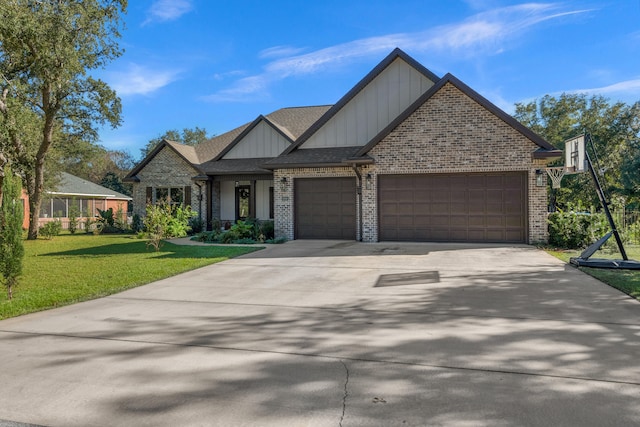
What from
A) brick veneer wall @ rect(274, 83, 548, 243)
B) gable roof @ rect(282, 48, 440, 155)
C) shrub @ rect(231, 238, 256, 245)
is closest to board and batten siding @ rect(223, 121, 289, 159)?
gable roof @ rect(282, 48, 440, 155)

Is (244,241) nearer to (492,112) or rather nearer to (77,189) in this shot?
(492,112)

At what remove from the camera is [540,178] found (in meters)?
13.1

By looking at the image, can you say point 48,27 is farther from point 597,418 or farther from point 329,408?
point 597,418

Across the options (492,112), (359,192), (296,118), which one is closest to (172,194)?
(296,118)

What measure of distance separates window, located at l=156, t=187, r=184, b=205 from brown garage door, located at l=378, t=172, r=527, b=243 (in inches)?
476

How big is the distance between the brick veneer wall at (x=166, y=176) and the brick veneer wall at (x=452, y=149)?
410 inches

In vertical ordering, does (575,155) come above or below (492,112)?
below

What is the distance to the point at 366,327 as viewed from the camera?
203 inches

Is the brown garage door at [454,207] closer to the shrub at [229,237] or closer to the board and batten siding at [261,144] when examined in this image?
the shrub at [229,237]

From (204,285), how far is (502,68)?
1815 centimetres

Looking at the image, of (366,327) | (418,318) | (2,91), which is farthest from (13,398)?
(2,91)

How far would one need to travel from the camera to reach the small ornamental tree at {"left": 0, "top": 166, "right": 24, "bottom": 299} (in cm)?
677

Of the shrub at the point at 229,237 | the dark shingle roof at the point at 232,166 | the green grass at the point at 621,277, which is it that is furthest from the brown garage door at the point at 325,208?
the green grass at the point at 621,277

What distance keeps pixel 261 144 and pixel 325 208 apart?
23.3 ft
